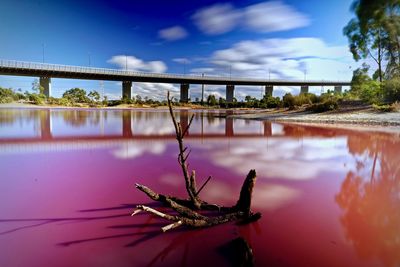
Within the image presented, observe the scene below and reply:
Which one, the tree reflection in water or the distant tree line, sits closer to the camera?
the tree reflection in water

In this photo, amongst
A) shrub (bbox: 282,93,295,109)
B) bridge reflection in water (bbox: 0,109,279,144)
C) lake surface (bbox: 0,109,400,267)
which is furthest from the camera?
shrub (bbox: 282,93,295,109)

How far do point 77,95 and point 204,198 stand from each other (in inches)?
3601

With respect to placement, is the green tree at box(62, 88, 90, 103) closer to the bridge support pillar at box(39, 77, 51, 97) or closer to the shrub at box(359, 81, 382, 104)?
the bridge support pillar at box(39, 77, 51, 97)

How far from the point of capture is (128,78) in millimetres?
74812

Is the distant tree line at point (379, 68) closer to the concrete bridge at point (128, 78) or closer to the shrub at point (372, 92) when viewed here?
the shrub at point (372, 92)

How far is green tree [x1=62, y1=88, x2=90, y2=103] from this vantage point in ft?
282

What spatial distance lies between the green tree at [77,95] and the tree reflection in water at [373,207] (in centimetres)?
8679

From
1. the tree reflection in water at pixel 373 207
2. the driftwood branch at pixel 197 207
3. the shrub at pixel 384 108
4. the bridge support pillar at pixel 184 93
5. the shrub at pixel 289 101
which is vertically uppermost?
the bridge support pillar at pixel 184 93

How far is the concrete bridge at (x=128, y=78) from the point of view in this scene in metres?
64.5

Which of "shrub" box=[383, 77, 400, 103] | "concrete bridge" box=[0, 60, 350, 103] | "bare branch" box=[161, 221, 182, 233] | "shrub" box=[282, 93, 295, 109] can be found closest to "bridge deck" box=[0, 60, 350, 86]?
"concrete bridge" box=[0, 60, 350, 103]

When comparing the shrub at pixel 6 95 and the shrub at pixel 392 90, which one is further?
the shrub at pixel 6 95

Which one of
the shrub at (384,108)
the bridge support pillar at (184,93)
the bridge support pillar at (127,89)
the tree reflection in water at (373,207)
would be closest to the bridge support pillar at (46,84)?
the bridge support pillar at (127,89)

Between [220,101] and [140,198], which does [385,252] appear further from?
[220,101]

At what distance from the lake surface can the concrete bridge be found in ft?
207
